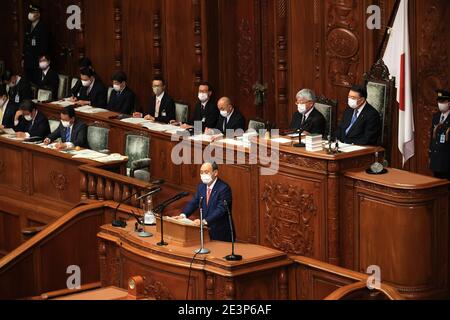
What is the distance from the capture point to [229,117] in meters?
13.8

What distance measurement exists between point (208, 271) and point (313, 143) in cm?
208

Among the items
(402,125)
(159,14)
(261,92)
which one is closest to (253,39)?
(261,92)

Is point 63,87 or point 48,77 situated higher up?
point 48,77

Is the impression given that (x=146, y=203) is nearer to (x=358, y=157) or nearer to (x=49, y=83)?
(x=358, y=157)

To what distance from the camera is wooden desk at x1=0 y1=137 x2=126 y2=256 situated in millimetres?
12914

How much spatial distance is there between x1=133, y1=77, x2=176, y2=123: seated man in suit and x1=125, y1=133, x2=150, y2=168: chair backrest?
123 centimetres

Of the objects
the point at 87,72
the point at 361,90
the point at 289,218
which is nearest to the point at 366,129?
the point at 361,90

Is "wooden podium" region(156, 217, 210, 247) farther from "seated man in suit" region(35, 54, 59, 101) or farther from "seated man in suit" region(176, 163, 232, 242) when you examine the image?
"seated man in suit" region(35, 54, 59, 101)

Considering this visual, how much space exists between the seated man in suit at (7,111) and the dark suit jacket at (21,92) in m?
1.16

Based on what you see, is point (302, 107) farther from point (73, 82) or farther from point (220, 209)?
point (73, 82)

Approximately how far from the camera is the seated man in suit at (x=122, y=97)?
51.6ft

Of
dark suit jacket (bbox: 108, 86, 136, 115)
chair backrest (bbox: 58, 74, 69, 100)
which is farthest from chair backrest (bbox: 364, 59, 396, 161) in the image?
chair backrest (bbox: 58, 74, 69, 100)

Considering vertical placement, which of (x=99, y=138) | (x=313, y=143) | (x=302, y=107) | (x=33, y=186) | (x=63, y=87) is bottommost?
(x=33, y=186)

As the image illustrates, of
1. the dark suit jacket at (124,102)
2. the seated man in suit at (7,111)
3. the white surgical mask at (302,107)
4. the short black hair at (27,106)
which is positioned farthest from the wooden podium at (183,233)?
the seated man in suit at (7,111)
